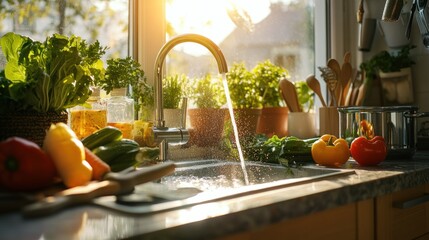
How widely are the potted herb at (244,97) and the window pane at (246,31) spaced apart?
9cm

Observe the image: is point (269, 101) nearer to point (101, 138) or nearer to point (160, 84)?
point (160, 84)

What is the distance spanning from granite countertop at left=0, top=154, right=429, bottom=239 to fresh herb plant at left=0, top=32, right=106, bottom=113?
1.31 ft

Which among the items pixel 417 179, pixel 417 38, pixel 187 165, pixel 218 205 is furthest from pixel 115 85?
pixel 417 38

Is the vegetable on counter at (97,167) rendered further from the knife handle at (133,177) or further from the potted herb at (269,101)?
the potted herb at (269,101)

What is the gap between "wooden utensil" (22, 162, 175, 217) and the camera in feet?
2.30

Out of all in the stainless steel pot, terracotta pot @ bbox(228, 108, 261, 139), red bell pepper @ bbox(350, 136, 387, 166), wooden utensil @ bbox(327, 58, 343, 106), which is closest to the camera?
red bell pepper @ bbox(350, 136, 387, 166)

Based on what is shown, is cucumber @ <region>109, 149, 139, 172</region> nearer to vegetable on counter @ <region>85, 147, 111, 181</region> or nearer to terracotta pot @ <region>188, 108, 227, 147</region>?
vegetable on counter @ <region>85, 147, 111, 181</region>

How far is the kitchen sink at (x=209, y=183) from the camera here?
78 cm

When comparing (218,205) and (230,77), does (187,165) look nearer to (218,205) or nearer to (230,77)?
(230,77)

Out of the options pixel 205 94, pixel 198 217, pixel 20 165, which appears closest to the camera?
pixel 198 217


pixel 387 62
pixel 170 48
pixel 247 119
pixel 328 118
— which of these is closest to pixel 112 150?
pixel 170 48

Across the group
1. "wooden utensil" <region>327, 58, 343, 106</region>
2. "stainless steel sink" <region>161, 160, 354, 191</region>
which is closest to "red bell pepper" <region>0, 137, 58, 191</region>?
"stainless steel sink" <region>161, 160, 354, 191</region>

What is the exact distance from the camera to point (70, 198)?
76cm

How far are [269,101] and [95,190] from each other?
1289 mm
